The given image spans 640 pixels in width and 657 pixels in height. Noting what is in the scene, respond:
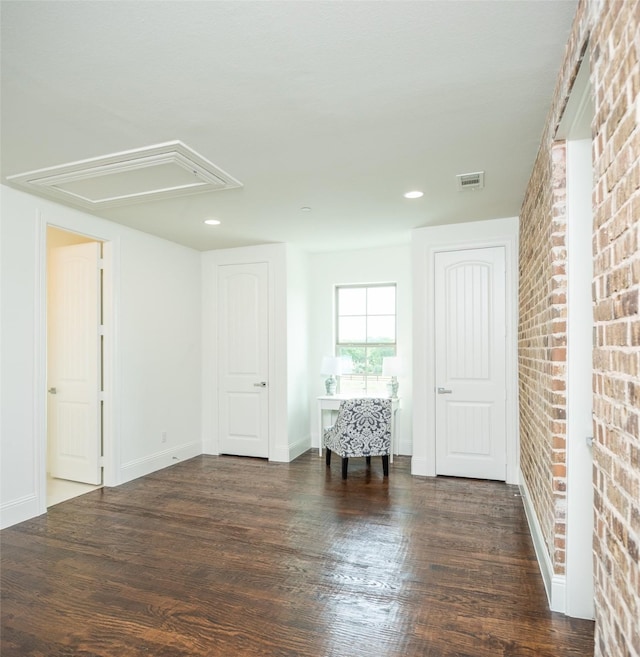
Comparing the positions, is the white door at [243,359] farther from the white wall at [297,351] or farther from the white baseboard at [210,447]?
the white wall at [297,351]

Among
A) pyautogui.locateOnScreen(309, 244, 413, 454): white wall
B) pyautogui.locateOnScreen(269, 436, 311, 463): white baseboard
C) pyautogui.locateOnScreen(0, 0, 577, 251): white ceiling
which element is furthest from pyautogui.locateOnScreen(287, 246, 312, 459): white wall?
pyautogui.locateOnScreen(0, 0, 577, 251): white ceiling

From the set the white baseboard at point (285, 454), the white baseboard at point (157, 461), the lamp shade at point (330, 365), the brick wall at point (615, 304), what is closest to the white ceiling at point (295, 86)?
the brick wall at point (615, 304)

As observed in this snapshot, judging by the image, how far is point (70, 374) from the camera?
4.68 metres

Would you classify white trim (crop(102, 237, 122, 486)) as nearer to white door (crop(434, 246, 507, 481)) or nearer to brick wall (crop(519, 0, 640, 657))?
white door (crop(434, 246, 507, 481))

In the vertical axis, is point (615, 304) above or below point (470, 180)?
below

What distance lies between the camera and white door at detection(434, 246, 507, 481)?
14.9ft

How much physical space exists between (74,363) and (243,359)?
73.4 inches

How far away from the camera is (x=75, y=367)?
465 cm

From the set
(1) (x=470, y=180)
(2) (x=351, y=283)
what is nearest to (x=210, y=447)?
(2) (x=351, y=283)

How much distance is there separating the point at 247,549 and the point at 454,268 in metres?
3.21

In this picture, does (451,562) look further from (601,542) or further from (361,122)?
(361,122)

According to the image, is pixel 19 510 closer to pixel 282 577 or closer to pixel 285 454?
pixel 282 577

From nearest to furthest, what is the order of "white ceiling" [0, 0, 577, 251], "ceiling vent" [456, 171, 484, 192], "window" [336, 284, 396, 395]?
"white ceiling" [0, 0, 577, 251], "ceiling vent" [456, 171, 484, 192], "window" [336, 284, 396, 395]

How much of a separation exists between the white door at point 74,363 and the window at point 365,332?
2973 millimetres
